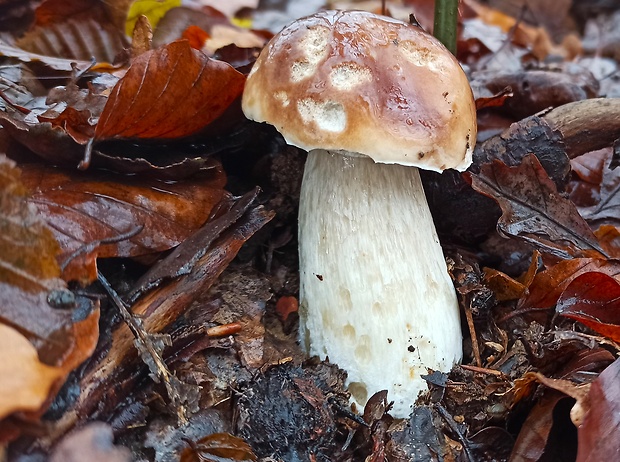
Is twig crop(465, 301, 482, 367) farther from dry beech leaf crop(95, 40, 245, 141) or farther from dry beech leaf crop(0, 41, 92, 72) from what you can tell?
dry beech leaf crop(0, 41, 92, 72)

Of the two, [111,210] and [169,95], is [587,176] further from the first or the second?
[111,210]

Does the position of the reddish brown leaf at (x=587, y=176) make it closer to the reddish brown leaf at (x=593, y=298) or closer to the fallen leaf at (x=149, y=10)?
the reddish brown leaf at (x=593, y=298)

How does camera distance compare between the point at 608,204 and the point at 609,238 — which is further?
the point at 608,204

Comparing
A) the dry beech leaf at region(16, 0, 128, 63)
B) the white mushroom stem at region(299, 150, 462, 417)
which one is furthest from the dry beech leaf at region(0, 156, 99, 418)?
the dry beech leaf at region(16, 0, 128, 63)

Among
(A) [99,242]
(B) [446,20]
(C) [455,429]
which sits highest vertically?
(B) [446,20]

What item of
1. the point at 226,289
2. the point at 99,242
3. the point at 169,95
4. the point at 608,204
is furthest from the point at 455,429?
the point at 608,204

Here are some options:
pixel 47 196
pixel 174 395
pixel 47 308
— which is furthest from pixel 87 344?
pixel 47 196
